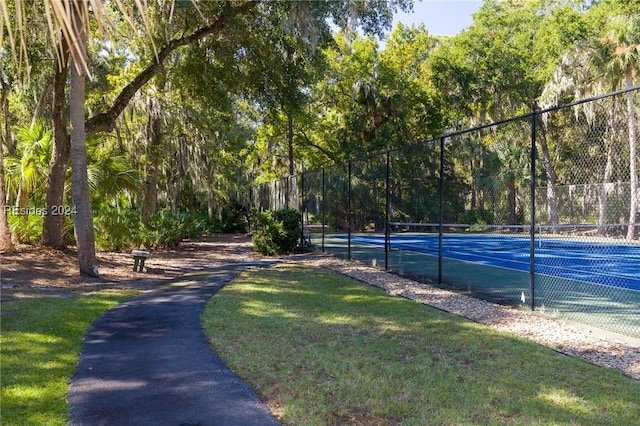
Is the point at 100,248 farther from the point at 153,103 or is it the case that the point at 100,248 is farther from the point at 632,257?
the point at 632,257

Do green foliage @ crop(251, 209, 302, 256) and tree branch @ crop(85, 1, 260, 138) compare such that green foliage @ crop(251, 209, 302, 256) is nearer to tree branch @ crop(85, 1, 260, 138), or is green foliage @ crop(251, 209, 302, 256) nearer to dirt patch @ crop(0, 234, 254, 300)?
dirt patch @ crop(0, 234, 254, 300)

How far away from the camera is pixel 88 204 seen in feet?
33.8

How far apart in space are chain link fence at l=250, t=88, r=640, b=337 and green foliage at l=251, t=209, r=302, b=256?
2.96 ft

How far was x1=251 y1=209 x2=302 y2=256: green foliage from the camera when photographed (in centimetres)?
1573

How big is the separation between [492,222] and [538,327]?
8.13 m

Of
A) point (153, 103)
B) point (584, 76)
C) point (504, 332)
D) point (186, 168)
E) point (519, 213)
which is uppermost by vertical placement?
point (584, 76)

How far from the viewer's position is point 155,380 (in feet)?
14.1

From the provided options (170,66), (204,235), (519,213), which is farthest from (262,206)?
(519,213)

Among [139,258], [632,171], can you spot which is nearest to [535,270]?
[632,171]

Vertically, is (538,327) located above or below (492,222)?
below

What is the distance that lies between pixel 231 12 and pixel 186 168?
973 cm

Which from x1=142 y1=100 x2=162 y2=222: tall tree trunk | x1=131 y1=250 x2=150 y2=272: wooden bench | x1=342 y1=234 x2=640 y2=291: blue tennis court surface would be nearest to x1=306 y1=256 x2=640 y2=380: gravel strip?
x1=342 y1=234 x2=640 y2=291: blue tennis court surface

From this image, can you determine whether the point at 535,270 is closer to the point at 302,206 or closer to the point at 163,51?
the point at 302,206

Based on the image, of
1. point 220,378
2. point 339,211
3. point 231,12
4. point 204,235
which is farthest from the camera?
point 204,235
